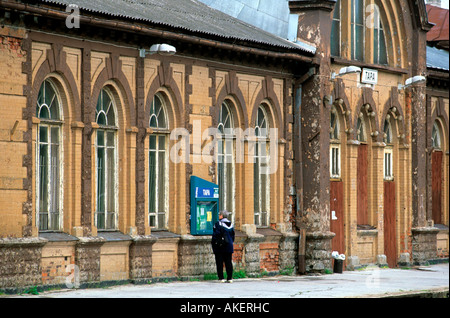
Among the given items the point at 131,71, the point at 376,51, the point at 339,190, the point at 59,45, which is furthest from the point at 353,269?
the point at 59,45

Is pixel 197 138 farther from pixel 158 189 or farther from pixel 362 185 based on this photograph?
pixel 362 185

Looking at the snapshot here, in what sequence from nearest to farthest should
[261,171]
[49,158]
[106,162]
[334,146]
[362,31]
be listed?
[49,158] → [106,162] → [261,171] → [334,146] → [362,31]

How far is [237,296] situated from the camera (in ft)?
65.7

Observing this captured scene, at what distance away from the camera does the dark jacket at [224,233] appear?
2312cm

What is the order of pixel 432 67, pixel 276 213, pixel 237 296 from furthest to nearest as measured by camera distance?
pixel 432 67, pixel 276 213, pixel 237 296

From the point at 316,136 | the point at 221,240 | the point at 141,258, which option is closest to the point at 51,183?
the point at 141,258

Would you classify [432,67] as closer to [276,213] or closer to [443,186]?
[443,186]

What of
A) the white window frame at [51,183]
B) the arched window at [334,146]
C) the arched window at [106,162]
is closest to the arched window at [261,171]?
the arched window at [334,146]

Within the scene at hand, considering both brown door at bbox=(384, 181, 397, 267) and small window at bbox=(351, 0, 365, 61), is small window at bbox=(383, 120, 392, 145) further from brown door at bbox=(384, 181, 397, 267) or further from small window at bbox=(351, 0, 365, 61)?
small window at bbox=(351, 0, 365, 61)

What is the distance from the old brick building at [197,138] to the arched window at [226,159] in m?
0.05

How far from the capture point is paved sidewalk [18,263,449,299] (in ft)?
66.4

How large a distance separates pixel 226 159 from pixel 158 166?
242 cm

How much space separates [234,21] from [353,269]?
7.50 metres

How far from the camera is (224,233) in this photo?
23.1 m
